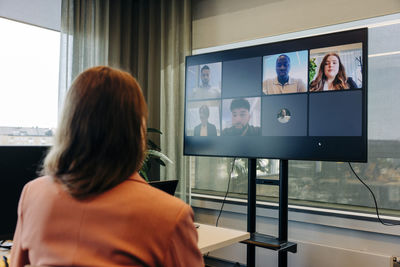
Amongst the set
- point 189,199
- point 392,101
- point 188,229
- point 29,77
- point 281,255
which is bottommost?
point 281,255

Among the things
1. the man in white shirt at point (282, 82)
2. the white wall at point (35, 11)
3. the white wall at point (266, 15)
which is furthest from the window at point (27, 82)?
the man in white shirt at point (282, 82)

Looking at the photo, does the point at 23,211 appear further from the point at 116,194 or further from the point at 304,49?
the point at 304,49

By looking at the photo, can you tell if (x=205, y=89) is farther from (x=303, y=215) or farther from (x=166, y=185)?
(x=303, y=215)

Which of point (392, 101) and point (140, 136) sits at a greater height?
point (392, 101)

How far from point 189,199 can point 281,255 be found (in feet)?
3.73

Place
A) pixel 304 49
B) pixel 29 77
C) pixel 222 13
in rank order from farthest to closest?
pixel 222 13 < pixel 29 77 < pixel 304 49

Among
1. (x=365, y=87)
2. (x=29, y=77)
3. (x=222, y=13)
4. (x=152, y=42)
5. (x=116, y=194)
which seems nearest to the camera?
(x=116, y=194)

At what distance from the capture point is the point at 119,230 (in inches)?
33.4

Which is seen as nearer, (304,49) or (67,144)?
(67,144)

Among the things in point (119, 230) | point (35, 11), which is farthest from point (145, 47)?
point (119, 230)

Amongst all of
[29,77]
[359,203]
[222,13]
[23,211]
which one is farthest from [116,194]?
[222,13]

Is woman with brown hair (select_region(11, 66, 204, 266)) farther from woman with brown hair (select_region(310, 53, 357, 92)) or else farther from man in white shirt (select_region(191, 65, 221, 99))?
→ man in white shirt (select_region(191, 65, 221, 99))

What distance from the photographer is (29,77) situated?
306 cm

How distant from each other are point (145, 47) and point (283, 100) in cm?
186
